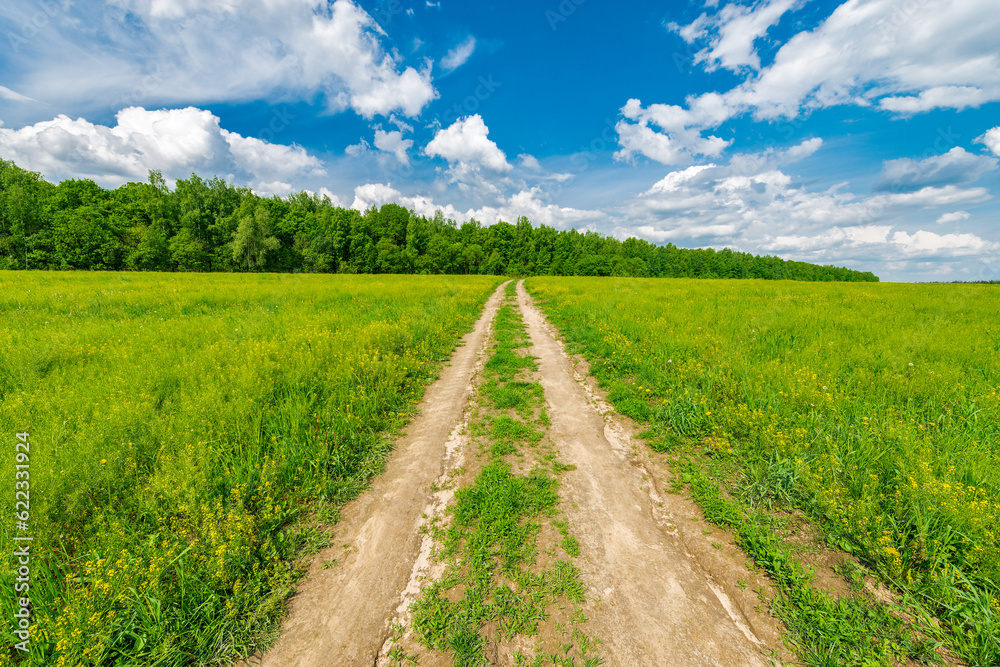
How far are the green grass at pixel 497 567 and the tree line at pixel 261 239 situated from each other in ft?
241

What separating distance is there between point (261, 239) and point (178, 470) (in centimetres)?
7317

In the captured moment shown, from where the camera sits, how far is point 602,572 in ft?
10.3

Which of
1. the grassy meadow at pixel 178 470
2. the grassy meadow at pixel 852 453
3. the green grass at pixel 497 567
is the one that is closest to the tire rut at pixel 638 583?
the green grass at pixel 497 567

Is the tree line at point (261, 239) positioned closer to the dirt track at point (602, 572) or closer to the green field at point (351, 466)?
the green field at point (351, 466)

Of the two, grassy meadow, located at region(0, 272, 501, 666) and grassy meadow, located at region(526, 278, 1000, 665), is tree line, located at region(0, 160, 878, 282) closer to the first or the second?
grassy meadow, located at region(0, 272, 501, 666)

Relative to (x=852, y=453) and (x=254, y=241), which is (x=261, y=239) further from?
(x=852, y=453)

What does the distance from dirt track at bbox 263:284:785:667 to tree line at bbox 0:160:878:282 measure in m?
73.1

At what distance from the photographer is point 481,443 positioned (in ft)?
17.7

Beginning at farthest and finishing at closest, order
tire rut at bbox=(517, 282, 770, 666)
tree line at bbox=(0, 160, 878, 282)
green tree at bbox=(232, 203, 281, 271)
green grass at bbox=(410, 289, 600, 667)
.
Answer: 1. green tree at bbox=(232, 203, 281, 271)
2. tree line at bbox=(0, 160, 878, 282)
3. green grass at bbox=(410, 289, 600, 667)
4. tire rut at bbox=(517, 282, 770, 666)

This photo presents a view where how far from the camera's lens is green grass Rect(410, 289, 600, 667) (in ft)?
8.64

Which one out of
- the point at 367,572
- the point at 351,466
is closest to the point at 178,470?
the point at 351,466

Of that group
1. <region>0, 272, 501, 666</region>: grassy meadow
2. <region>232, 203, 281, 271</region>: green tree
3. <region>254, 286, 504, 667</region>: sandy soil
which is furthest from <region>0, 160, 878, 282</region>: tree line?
<region>254, 286, 504, 667</region>: sandy soil

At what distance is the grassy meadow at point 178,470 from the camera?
2.56m

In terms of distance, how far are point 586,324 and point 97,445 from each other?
12.6 m
